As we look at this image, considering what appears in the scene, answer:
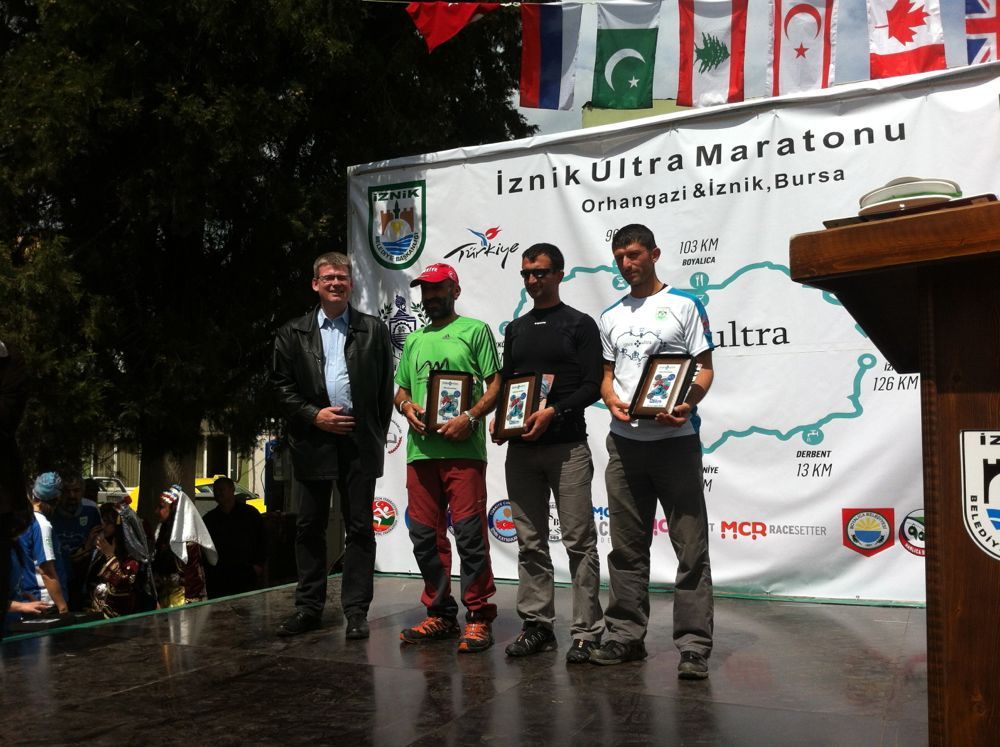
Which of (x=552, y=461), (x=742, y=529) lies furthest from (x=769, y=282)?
(x=552, y=461)

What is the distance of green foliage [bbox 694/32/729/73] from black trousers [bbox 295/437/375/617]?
3.53m

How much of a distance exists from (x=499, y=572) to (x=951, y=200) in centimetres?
518

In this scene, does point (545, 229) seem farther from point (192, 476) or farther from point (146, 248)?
point (192, 476)

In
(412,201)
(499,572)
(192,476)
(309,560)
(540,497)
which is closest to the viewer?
(540,497)

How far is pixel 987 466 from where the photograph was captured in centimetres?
154

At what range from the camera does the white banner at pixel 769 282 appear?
5.34 m

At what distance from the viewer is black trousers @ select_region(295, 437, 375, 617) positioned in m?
4.74

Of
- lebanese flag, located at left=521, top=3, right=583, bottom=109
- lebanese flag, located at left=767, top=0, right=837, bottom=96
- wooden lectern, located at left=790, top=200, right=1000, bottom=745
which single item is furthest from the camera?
lebanese flag, located at left=521, top=3, right=583, bottom=109

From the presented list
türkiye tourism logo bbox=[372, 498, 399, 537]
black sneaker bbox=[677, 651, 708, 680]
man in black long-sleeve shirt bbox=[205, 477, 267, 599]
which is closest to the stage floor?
black sneaker bbox=[677, 651, 708, 680]

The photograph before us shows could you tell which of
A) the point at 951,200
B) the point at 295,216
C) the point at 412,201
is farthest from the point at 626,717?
the point at 295,216

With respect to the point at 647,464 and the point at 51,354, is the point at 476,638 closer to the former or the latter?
the point at 647,464

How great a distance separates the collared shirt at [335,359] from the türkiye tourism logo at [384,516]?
2.21m

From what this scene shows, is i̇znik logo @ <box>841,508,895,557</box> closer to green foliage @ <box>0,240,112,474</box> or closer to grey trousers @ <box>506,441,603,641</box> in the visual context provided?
grey trousers @ <box>506,441,603,641</box>

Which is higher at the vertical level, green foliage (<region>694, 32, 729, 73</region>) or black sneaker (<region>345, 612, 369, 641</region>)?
green foliage (<region>694, 32, 729, 73</region>)
